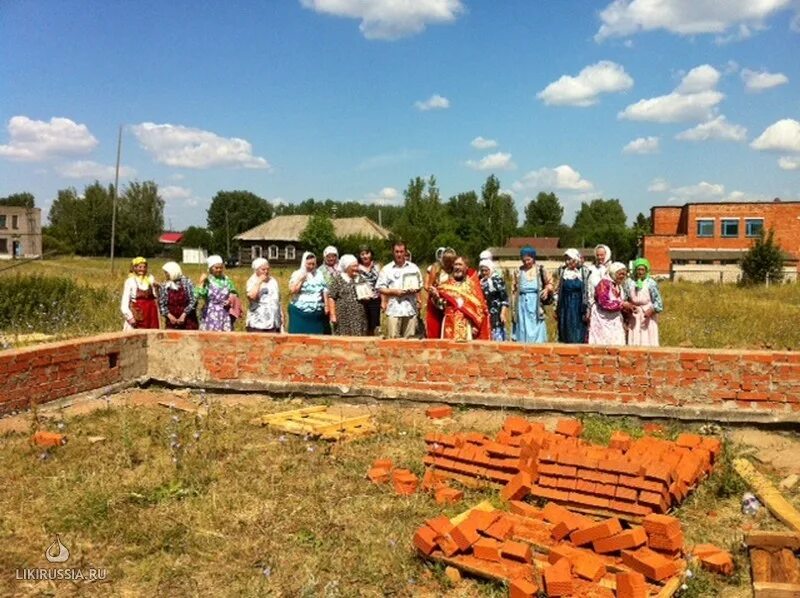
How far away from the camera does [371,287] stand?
8.12 metres

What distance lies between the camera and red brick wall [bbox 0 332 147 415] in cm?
634

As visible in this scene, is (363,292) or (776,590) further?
(363,292)

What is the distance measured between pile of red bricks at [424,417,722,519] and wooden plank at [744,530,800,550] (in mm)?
561

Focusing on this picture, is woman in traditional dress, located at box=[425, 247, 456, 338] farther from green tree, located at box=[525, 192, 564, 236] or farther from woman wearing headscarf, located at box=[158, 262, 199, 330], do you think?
green tree, located at box=[525, 192, 564, 236]

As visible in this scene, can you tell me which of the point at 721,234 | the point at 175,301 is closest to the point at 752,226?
the point at 721,234

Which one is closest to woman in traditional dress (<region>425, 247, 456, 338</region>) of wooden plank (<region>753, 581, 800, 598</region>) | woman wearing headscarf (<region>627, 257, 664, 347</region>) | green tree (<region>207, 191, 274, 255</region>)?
woman wearing headscarf (<region>627, 257, 664, 347</region>)

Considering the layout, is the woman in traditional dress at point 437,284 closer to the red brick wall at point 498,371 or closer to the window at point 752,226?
the red brick wall at point 498,371

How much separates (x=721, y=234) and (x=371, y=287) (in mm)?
44124

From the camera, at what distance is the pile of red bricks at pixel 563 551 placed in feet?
11.0

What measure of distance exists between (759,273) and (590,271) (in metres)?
28.9

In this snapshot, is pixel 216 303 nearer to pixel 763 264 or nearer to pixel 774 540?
pixel 774 540

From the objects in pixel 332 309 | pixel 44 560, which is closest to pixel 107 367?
pixel 332 309

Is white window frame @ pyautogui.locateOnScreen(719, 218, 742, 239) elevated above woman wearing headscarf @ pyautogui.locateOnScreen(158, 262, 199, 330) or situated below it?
above

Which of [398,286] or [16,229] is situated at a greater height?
[16,229]
